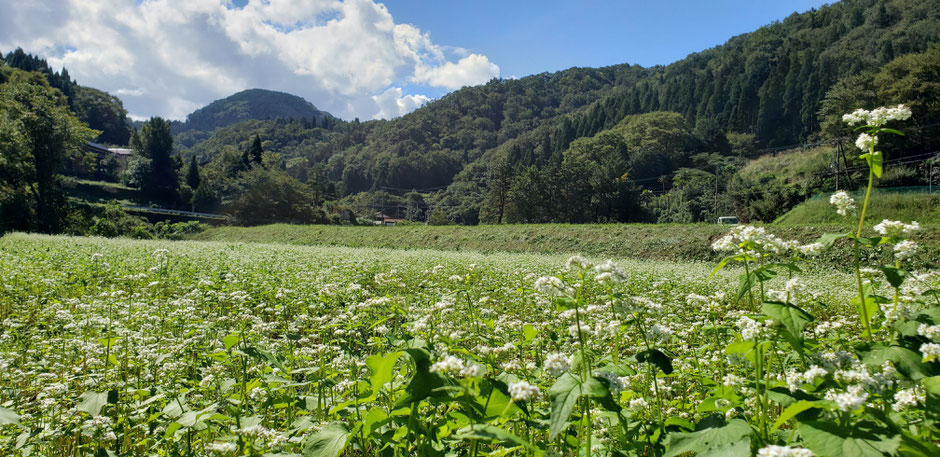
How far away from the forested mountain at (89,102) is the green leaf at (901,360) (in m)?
128

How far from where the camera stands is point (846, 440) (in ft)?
4.25

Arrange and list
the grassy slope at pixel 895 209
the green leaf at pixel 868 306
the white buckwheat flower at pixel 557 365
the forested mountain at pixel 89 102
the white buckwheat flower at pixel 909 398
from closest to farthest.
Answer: the white buckwheat flower at pixel 909 398
the white buckwheat flower at pixel 557 365
the green leaf at pixel 868 306
the grassy slope at pixel 895 209
the forested mountain at pixel 89 102

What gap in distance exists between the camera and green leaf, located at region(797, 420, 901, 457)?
1229 mm

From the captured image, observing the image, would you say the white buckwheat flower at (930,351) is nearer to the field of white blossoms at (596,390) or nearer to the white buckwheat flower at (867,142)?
the field of white blossoms at (596,390)

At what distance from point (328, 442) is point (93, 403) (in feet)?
5.20

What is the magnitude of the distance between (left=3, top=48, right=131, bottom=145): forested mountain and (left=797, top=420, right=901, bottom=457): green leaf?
12820 centimetres

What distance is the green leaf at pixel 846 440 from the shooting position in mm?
1229

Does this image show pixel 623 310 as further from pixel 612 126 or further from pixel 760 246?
pixel 612 126

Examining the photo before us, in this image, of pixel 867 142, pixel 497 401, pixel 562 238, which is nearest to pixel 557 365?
pixel 497 401

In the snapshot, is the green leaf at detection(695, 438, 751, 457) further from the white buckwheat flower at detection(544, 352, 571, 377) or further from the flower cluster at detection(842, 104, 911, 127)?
the flower cluster at detection(842, 104, 911, 127)

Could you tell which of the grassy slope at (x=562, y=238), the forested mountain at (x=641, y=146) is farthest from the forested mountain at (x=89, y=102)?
the grassy slope at (x=562, y=238)

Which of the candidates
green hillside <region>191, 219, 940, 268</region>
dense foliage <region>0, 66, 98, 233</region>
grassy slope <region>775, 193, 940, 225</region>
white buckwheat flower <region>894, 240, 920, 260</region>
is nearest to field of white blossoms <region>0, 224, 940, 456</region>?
white buckwheat flower <region>894, 240, 920, 260</region>

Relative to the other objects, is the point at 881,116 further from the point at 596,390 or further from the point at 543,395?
the point at 543,395

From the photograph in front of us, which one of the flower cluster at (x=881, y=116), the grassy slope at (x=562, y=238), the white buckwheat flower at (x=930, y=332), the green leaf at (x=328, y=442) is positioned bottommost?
the grassy slope at (x=562, y=238)
